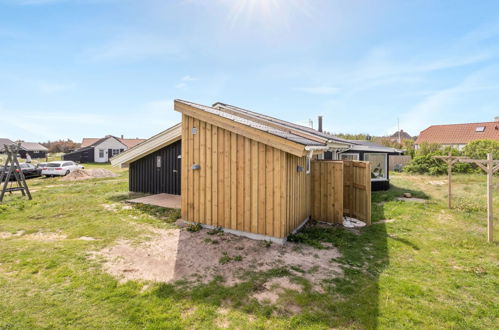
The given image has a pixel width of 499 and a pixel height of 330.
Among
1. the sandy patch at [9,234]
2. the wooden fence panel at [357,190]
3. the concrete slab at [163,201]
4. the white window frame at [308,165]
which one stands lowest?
the sandy patch at [9,234]

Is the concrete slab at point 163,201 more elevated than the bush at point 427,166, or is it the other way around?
the bush at point 427,166

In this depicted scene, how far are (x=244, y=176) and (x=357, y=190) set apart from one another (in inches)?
161

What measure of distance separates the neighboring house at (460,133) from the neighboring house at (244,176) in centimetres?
3062

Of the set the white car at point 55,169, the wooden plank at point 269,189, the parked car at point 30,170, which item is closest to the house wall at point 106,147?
the parked car at point 30,170

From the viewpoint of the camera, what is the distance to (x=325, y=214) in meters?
7.36

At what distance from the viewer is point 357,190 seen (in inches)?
302

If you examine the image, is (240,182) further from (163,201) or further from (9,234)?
(9,234)

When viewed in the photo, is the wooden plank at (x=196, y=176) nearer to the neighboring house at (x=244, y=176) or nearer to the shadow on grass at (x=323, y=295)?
the neighboring house at (x=244, y=176)

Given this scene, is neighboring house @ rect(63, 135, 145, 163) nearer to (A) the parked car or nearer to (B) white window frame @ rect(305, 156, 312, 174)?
(A) the parked car

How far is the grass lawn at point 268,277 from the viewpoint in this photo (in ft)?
9.80

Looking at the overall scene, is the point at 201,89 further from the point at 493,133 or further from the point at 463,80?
the point at 493,133

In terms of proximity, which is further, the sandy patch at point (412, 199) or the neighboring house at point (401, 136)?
the neighboring house at point (401, 136)

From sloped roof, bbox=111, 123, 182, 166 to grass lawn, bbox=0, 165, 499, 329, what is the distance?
4755 mm

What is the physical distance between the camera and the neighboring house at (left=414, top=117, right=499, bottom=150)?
101ft
